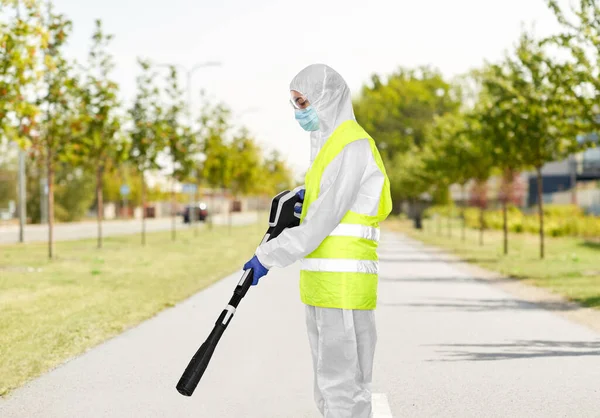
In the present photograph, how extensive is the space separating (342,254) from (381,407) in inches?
95.9

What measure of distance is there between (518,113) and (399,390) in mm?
17338

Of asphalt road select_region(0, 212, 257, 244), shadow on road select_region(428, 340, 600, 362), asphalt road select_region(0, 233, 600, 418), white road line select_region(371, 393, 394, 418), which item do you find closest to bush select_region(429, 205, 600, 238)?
asphalt road select_region(0, 212, 257, 244)

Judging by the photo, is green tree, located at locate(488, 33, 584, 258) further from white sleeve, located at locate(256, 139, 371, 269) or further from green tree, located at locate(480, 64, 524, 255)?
white sleeve, located at locate(256, 139, 371, 269)

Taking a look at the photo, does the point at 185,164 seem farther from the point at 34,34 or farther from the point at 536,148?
the point at 34,34

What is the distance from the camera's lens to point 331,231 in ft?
13.6

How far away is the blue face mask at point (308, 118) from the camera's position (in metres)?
4.31

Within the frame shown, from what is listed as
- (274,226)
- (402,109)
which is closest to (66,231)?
(274,226)

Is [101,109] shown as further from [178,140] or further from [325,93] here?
[325,93]

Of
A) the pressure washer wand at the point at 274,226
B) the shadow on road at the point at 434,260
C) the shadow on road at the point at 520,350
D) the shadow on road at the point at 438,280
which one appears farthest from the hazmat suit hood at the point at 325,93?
the shadow on road at the point at 434,260

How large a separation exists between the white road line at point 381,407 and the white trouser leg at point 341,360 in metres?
1.81

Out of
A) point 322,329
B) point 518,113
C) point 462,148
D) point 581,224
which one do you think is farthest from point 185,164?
point 322,329

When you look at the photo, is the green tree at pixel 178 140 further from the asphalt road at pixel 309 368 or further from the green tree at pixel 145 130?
the asphalt road at pixel 309 368

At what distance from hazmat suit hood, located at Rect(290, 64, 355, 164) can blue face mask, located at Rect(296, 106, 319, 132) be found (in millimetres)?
29

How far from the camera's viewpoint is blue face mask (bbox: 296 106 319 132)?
14.1 feet
